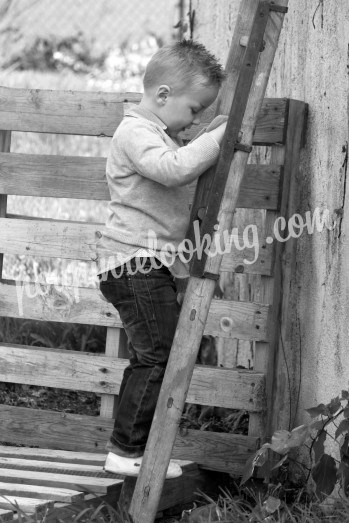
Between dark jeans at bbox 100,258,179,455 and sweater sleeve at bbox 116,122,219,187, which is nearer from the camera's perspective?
sweater sleeve at bbox 116,122,219,187

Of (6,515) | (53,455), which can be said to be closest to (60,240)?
(53,455)

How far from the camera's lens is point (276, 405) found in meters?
4.17

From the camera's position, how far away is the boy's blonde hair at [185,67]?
3.16 meters

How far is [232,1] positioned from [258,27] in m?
2.49

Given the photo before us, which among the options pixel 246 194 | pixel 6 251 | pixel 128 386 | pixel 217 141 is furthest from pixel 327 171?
pixel 6 251

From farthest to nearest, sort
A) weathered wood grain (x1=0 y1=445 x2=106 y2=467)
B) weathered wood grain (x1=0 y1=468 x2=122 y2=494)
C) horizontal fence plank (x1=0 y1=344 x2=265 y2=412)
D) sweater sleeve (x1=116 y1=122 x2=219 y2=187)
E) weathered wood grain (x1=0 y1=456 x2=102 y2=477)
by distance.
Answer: horizontal fence plank (x1=0 y1=344 x2=265 y2=412) → weathered wood grain (x1=0 y1=445 x2=106 y2=467) → weathered wood grain (x1=0 y1=456 x2=102 y2=477) → weathered wood grain (x1=0 y1=468 x2=122 y2=494) → sweater sleeve (x1=116 y1=122 x2=219 y2=187)

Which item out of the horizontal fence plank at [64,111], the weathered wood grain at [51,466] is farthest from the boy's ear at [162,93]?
the weathered wood grain at [51,466]

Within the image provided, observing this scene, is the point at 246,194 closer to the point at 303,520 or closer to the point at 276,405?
the point at 276,405

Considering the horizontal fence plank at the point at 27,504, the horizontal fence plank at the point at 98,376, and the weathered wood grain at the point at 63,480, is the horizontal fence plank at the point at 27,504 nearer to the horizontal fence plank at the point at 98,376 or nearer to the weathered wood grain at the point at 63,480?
the weathered wood grain at the point at 63,480

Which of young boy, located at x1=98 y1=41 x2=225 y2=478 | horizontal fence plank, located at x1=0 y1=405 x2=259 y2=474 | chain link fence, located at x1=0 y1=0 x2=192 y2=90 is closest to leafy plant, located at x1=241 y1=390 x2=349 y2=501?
young boy, located at x1=98 y1=41 x2=225 y2=478

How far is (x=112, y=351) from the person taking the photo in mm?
4371

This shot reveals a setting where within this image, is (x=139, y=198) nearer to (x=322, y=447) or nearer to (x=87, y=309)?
(x=322, y=447)

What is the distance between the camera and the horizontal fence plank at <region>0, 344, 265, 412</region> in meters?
4.12

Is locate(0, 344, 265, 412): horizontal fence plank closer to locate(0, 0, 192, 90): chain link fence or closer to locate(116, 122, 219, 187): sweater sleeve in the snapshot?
locate(116, 122, 219, 187): sweater sleeve
